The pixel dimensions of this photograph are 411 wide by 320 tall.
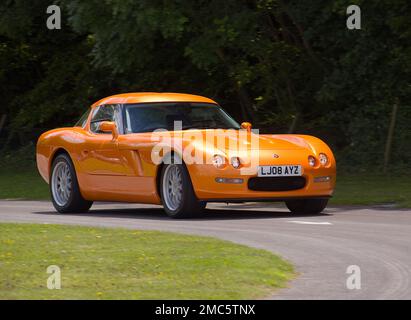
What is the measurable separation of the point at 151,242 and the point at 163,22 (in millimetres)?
12055

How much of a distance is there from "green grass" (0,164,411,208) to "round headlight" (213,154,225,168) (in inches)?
128

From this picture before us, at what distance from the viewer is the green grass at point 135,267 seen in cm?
853

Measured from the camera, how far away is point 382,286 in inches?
349

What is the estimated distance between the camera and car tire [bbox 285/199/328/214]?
15125mm

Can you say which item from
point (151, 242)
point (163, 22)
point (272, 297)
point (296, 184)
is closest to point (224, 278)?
point (272, 297)

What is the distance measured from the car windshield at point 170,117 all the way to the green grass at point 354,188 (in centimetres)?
260

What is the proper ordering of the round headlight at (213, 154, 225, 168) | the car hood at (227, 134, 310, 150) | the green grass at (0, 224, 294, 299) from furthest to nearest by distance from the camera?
the car hood at (227, 134, 310, 150), the round headlight at (213, 154, 225, 168), the green grass at (0, 224, 294, 299)

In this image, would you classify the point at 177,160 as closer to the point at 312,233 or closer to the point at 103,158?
the point at 103,158

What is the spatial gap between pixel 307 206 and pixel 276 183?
3.27 ft

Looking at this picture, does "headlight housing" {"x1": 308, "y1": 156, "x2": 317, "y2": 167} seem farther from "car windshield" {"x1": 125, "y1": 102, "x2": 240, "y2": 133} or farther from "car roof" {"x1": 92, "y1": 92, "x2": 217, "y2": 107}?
"car roof" {"x1": 92, "y1": 92, "x2": 217, "y2": 107}

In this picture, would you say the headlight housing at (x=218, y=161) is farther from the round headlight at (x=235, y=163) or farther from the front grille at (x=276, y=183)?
the front grille at (x=276, y=183)

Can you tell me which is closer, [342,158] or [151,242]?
[151,242]

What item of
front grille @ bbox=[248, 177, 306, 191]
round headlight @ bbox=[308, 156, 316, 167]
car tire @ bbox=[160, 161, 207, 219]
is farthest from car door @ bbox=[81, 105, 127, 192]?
round headlight @ bbox=[308, 156, 316, 167]

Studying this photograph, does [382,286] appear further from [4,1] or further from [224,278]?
[4,1]
